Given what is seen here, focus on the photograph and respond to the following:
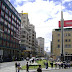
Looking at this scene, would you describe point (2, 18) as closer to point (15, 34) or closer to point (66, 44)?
point (15, 34)

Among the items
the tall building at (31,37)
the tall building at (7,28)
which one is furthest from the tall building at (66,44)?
the tall building at (31,37)

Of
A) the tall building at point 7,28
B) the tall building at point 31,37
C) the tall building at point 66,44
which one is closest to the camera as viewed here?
the tall building at point 7,28

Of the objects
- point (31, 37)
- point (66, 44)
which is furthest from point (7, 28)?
point (31, 37)

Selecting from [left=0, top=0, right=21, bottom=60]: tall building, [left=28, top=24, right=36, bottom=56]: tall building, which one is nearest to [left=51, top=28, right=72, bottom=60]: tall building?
[left=0, top=0, right=21, bottom=60]: tall building

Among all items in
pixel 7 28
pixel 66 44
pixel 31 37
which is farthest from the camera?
pixel 31 37

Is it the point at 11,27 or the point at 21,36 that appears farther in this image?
the point at 21,36

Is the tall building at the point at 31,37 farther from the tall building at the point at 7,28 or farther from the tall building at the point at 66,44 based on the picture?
the tall building at the point at 66,44

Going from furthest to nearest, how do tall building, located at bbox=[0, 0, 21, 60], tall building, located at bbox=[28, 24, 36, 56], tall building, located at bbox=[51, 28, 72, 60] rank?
1. tall building, located at bbox=[28, 24, 36, 56]
2. tall building, located at bbox=[51, 28, 72, 60]
3. tall building, located at bbox=[0, 0, 21, 60]

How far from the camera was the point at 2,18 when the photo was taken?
217ft

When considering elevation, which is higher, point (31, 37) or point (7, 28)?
point (7, 28)

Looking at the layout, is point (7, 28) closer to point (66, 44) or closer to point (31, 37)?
point (66, 44)

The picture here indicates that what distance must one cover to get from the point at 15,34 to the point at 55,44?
26.9m

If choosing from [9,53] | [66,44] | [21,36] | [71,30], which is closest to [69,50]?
[66,44]

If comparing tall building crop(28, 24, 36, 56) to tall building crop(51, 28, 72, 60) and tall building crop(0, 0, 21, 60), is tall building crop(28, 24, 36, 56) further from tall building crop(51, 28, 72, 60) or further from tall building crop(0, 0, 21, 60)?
tall building crop(51, 28, 72, 60)
